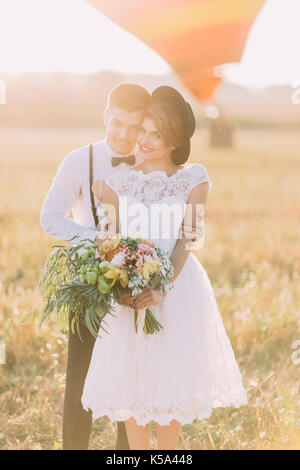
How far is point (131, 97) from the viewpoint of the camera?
291 cm

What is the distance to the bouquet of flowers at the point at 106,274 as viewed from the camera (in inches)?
106

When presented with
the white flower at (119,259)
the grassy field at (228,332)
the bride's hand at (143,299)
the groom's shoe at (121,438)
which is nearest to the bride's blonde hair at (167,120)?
the white flower at (119,259)

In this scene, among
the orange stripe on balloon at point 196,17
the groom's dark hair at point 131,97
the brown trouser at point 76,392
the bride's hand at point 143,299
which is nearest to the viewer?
the bride's hand at point 143,299

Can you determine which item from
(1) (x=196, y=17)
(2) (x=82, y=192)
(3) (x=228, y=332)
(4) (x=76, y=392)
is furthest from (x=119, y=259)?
(3) (x=228, y=332)

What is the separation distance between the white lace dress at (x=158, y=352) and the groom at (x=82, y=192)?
5.7 inches

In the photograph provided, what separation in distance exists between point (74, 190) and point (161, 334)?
92 centimetres

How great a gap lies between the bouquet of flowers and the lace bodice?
199mm

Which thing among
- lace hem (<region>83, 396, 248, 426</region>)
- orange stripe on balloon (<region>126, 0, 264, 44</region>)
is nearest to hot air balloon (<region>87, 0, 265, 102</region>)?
orange stripe on balloon (<region>126, 0, 264, 44</region>)

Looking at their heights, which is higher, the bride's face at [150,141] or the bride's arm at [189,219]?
the bride's face at [150,141]

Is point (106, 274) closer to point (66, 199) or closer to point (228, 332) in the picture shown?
point (66, 199)

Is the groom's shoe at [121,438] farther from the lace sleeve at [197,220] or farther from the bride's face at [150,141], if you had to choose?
the bride's face at [150,141]

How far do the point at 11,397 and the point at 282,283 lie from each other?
3347mm
